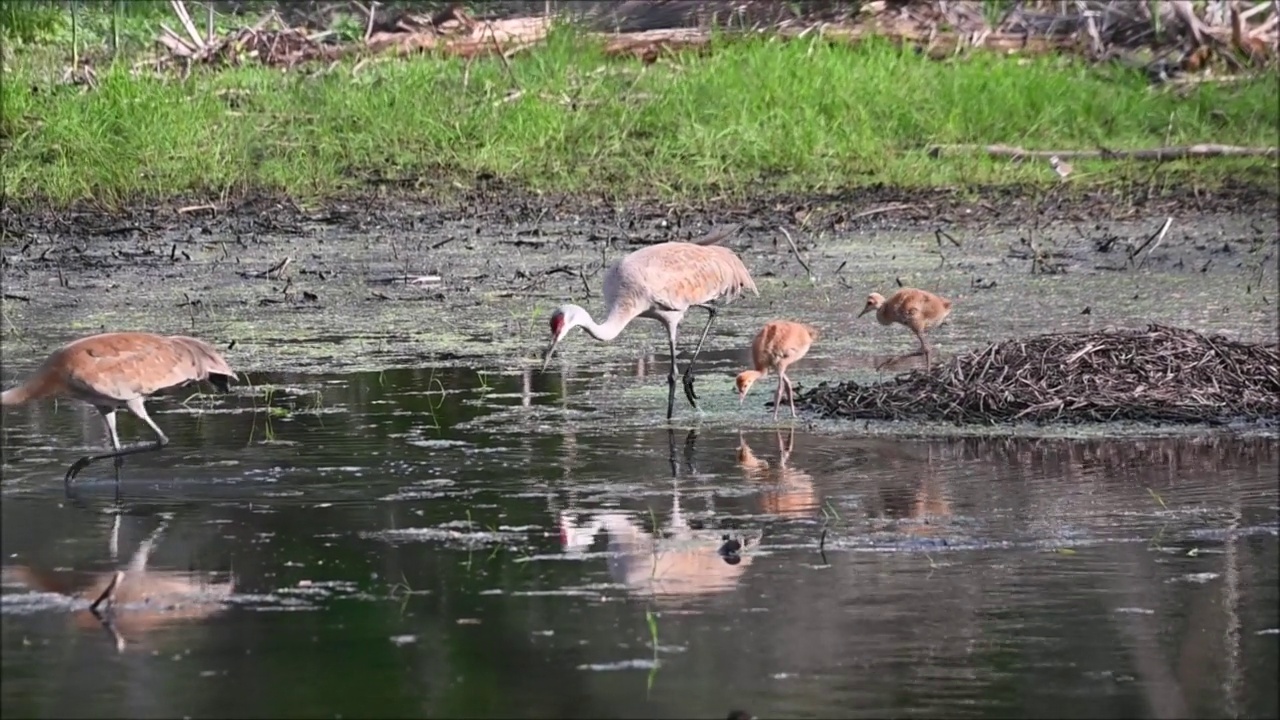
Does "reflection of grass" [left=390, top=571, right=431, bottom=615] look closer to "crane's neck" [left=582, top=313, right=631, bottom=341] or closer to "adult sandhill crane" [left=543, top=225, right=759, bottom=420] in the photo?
"adult sandhill crane" [left=543, top=225, right=759, bottom=420]

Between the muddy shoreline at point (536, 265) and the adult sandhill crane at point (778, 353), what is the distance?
3.25 ft

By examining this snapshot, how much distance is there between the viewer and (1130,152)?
1666 centimetres

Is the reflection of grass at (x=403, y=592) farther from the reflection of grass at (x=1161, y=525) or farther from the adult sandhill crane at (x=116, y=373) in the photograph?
the reflection of grass at (x=1161, y=525)

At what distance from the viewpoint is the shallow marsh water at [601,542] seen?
549 centimetres

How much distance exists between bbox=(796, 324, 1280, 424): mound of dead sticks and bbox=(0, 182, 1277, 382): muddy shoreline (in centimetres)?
142

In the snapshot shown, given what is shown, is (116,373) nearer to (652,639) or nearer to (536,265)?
(652,639)

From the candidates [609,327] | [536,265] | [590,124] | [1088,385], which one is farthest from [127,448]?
[590,124]

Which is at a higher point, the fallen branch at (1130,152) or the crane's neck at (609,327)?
the fallen branch at (1130,152)

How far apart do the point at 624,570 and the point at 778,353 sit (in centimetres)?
287

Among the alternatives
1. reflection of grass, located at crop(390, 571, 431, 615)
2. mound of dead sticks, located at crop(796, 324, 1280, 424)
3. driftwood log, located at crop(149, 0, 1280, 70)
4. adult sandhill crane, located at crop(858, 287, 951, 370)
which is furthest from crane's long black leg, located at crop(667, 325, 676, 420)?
driftwood log, located at crop(149, 0, 1280, 70)

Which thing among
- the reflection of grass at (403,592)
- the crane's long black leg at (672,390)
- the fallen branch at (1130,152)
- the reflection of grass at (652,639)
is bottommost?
the reflection of grass at (652,639)

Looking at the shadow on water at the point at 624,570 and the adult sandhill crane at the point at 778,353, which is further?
the adult sandhill crane at the point at 778,353

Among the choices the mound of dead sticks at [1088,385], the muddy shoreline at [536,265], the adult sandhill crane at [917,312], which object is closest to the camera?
the mound of dead sticks at [1088,385]

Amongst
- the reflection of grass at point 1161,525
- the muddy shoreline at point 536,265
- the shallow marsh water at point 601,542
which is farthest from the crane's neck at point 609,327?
the reflection of grass at point 1161,525
